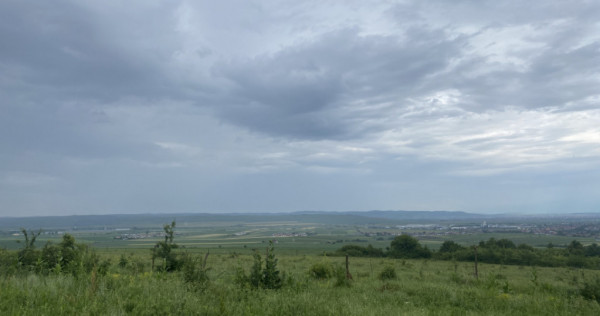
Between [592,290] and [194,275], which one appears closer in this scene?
[194,275]

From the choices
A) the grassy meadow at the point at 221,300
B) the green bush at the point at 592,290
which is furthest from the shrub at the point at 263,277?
the green bush at the point at 592,290

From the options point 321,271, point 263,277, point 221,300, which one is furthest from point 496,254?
point 221,300

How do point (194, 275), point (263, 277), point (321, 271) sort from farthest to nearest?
1. point (321, 271)
2. point (263, 277)
3. point (194, 275)

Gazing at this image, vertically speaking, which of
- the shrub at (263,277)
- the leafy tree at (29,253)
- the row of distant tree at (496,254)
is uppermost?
the leafy tree at (29,253)

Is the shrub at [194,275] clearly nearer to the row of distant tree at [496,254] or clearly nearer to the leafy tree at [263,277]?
the leafy tree at [263,277]

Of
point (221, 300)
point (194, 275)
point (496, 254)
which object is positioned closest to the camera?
point (221, 300)

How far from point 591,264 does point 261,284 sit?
6209 centimetres

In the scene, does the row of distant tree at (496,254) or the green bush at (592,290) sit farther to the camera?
the row of distant tree at (496,254)

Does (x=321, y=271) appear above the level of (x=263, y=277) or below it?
below

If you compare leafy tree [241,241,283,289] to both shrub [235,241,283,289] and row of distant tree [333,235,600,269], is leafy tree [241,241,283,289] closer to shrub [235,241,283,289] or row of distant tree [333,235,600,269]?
shrub [235,241,283,289]

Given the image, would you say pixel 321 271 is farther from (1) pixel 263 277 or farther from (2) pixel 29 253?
(2) pixel 29 253

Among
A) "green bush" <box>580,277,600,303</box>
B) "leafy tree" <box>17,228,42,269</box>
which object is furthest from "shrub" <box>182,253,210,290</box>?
"green bush" <box>580,277,600,303</box>

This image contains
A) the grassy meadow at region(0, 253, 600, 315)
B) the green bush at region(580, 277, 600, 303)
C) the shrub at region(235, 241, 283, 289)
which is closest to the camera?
the grassy meadow at region(0, 253, 600, 315)

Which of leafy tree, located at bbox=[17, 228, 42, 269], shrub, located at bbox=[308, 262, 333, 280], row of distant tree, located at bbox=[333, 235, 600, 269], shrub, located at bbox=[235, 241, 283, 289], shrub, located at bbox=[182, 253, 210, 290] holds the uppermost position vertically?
leafy tree, located at bbox=[17, 228, 42, 269]
